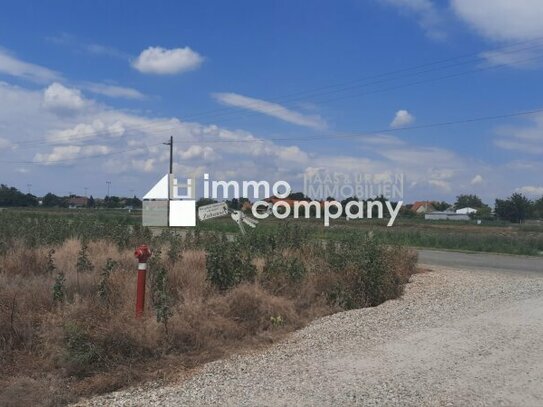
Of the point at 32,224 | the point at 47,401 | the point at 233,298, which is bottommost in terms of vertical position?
the point at 47,401

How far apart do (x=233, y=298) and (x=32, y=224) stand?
9968mm

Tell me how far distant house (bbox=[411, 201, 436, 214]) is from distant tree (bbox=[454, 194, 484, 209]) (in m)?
22.7

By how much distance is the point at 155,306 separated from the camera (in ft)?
24.0

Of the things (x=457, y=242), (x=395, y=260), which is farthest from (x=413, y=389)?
(x=457, y=242)

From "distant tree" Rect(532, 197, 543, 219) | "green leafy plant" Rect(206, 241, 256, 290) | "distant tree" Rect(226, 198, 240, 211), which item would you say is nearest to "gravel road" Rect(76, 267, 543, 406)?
"green leafy plant" Rect(206, 241, 256, 290)

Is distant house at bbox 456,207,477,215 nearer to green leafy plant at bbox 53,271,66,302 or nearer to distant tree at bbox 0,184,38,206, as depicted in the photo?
distant tree at bbox 0,184,38,206

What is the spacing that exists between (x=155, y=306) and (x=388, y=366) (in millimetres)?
2958

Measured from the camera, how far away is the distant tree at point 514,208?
10312 centimetres

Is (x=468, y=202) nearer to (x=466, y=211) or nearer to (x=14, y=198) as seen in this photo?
(x=466, y=211)

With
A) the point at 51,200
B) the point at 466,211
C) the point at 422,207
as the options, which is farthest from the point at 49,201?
the point at 466,211

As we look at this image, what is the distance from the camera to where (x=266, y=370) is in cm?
632

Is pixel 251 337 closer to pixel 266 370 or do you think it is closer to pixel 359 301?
pixel 266 370

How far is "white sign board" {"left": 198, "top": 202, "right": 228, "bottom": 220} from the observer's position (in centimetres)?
2186

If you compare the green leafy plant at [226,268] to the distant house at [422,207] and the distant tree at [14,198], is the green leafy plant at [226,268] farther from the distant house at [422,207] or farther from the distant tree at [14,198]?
the distant house at [422,207]
